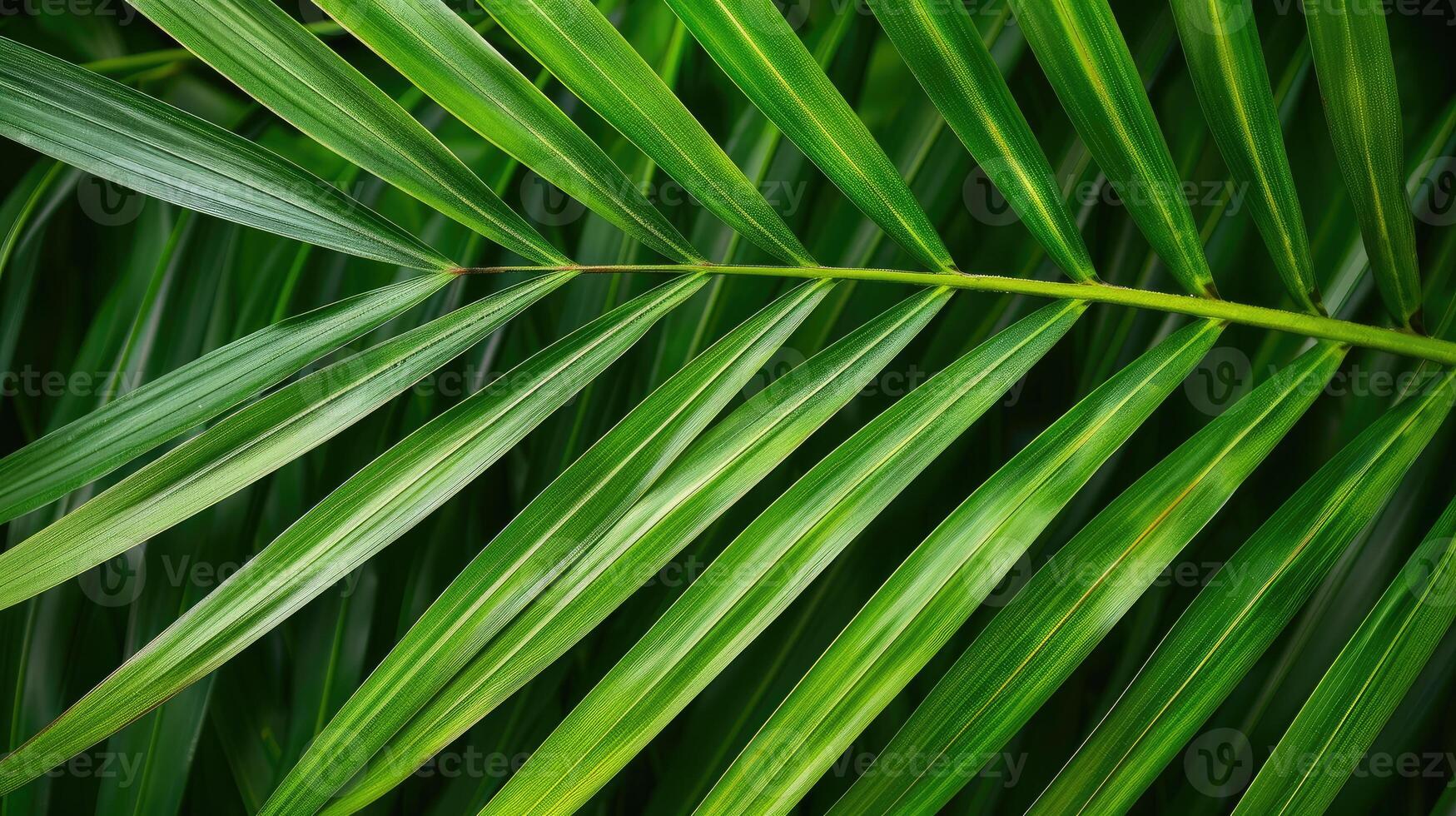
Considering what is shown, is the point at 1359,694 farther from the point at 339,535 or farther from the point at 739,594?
the point at 339,535

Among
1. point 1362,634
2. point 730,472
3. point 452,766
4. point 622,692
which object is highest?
A: point 1362,634

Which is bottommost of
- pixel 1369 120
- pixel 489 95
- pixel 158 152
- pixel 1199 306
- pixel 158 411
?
pixel 158 411

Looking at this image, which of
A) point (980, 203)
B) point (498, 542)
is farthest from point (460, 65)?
point (980, 203)

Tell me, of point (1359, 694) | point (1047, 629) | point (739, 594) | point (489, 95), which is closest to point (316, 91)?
point (489, 95)

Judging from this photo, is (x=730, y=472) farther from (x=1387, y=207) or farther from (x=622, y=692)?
(x=1387, y=207)

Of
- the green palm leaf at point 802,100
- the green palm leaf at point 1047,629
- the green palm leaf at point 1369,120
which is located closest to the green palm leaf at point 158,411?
the green palm leaf at point 802,100

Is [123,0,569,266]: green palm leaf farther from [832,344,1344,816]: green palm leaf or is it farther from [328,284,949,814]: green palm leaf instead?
[832,344,1344,816]: green palm leaf
